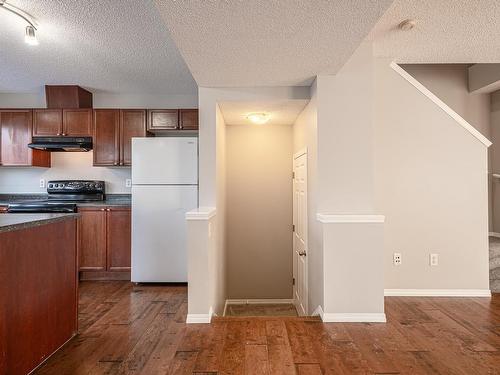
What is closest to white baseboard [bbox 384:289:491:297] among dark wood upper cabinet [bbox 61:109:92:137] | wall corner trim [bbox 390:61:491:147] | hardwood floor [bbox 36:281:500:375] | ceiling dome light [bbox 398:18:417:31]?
hardwood floor [bbox 36:281:500:375]

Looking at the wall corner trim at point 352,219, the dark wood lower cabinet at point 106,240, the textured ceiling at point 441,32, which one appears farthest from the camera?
the dark wood lower cabinet at point 106,240

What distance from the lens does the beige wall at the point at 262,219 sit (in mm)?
4680

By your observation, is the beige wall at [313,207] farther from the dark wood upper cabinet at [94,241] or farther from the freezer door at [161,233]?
the dark wood upper cabinet at [94,241]

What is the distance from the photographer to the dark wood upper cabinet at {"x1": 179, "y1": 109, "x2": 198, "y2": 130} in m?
4.56

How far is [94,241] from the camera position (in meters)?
4.30

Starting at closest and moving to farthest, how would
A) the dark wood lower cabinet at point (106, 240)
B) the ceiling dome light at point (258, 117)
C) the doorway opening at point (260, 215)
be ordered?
the ceiling dome light at point (258, 117) → the dark wood lower cabinet at point (106, 240) → the doorway opening at point (260, 215)

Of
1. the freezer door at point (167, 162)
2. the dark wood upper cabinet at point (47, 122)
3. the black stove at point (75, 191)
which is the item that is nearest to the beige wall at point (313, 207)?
the freezer door at point (167, 162)

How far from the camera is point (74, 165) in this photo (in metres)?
4.92

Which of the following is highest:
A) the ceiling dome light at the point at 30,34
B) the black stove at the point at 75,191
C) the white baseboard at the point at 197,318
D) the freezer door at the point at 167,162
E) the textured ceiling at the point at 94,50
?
the textured ceiling at the point at 94,50

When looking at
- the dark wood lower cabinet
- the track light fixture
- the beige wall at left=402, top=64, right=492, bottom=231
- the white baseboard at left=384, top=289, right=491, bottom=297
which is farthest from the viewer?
the beige wall at left=402, top=64, right=492, bottom=231

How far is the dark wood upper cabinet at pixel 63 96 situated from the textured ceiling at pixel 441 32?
3.72m

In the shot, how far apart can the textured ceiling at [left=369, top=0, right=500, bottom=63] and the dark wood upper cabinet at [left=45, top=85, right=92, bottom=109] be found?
3715mm

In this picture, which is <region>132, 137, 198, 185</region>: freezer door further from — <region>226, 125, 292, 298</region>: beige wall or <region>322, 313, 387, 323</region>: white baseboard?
<region>322, 313, 387, 323</region>: white baseboard

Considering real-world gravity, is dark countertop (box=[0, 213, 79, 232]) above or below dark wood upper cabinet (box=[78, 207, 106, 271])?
above
